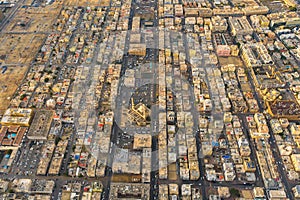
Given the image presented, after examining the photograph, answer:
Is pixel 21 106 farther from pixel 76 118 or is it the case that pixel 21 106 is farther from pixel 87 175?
pixel 87 175

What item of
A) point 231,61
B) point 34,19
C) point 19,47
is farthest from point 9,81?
point 231,61

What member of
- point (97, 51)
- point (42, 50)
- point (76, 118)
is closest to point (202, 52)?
point (97, 51)

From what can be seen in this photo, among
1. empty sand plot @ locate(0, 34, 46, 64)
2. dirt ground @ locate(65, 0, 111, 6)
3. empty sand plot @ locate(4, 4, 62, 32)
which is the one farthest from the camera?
dirt ground @ locate(65, 0, 111, 6)

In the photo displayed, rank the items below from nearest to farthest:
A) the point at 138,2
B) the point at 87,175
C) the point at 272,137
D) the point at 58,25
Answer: the point at 87,175 → the point at 272,137 → the point at 58,25 → the point at 138,2

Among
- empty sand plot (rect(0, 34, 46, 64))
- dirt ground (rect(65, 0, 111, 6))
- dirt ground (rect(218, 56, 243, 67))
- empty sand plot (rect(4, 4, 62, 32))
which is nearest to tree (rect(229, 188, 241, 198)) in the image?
dirt ground (rect(218, 56, 243, 67))

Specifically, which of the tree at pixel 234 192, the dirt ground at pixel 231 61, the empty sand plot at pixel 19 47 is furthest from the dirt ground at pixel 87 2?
the tree at pixel 234 192

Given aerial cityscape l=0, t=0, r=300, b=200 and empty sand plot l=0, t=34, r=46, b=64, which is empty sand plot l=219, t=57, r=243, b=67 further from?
empty sand plot l=0, t=34, r=46, b=64

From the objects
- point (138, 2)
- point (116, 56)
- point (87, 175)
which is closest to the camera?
point (87, 175)
